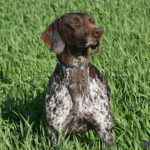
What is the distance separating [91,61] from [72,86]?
1.88 m

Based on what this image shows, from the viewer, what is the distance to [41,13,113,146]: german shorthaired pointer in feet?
9.62

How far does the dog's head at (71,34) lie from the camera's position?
9.21 ft

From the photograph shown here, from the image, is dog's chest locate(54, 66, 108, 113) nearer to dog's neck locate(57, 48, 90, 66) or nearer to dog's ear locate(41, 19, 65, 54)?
dog's neck locate(57, 48, 90, 66)

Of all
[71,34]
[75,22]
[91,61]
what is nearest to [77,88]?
[71,34]

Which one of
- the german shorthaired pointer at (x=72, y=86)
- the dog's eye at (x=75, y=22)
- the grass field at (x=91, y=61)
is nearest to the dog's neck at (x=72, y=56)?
the german shorthaired pointer at (x=72, y=86)

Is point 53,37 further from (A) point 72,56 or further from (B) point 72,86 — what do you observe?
(B) point 72,86

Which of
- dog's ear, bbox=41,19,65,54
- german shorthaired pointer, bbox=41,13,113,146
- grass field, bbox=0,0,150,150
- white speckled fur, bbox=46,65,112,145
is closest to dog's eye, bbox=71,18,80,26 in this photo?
german shorthaired pointer, bbox=41,13,113,146

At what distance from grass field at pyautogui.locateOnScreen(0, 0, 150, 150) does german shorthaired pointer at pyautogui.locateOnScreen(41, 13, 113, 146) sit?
20 cm

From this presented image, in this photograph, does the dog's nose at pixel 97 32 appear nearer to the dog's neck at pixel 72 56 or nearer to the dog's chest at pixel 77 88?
the dog's neck at pixel 72 56

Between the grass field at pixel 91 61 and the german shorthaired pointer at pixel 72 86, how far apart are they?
20 cm

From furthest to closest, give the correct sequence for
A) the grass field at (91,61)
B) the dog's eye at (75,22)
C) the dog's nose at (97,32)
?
the grass field at (91,61) → the dog's eye at (75,22) → the dog's nose at (97,32)

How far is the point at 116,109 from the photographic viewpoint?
3.57 m

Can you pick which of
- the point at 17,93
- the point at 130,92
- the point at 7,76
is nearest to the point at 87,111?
the point at 130,92

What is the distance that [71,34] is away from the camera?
290 cm
